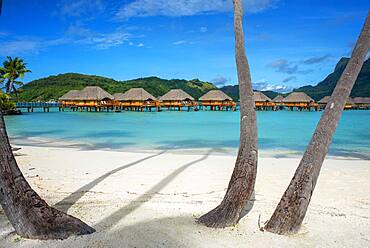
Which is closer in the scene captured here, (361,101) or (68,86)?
(361,101)

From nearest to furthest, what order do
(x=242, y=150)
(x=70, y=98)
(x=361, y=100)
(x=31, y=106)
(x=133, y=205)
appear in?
1. (x=242, y=150)
2. (x=133, y=205)
3. (x=70, y=98)
4. (x=31, y=106)
5. (x=361, y=100)

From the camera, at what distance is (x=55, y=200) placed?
4.39 metres

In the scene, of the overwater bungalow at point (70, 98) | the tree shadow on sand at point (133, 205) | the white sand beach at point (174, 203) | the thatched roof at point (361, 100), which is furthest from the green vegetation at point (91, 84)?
the tree shadow on sand at point (133, 205)

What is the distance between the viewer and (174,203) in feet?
14.1

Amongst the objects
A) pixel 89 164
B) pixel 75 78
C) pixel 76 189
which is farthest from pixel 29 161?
pixel 75 78

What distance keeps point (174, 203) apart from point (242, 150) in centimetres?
160

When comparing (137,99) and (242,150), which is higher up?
(137,99)

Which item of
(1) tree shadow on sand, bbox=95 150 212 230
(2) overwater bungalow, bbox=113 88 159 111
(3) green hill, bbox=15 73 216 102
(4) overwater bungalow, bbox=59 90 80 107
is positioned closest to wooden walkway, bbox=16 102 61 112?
(4) overwater bungalow, bbox=59 90 80 107

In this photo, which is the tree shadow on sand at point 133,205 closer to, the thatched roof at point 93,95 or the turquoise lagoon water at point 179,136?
the turquoise lagoon water at point 179,136

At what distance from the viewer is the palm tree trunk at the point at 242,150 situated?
10.2 feet

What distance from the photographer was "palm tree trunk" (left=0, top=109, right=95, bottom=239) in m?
2.62

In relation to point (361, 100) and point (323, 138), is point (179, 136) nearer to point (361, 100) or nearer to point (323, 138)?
point (323, 138)

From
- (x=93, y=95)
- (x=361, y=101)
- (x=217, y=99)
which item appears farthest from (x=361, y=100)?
(x=93, y=95)

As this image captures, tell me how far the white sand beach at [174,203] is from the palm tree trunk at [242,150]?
184 millimetres
